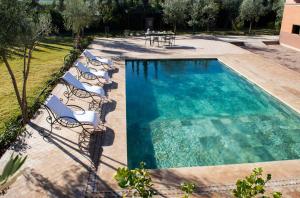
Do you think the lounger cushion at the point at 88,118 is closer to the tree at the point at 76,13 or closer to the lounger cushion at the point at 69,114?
the lounger cushion at the point at 69,114

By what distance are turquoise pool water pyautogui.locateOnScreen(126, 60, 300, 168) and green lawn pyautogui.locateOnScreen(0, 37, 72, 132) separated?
403cm

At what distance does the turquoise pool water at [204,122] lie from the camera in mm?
8938

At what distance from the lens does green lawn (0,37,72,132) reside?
11.2 metres

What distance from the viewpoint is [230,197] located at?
20.6 ft

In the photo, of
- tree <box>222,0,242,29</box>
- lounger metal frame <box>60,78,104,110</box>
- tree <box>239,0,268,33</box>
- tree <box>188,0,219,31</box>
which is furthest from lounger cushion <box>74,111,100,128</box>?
tree <box>222,0,242,29</box>

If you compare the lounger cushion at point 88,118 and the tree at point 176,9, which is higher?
the tree at point 176,9

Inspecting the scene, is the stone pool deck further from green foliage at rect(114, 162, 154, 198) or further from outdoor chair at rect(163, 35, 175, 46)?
outdoor chair at rect(163, 35, 175, 46)

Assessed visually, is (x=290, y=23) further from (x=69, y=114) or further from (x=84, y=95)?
(x=69, y=114)

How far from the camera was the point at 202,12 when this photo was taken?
104 feet

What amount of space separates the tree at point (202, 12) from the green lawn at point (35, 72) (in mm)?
12819

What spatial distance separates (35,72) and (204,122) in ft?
31.5

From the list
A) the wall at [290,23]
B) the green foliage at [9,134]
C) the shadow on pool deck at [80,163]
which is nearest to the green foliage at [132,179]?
the shadow on pool deck at [80,163]

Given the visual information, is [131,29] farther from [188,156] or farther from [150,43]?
[188,156]

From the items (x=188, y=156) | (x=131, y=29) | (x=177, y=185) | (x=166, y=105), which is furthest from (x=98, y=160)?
(x=131, y=29)
